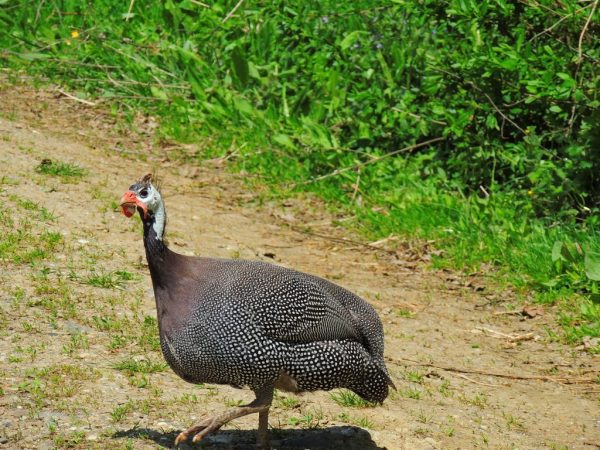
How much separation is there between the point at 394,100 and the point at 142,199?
454 centimetres

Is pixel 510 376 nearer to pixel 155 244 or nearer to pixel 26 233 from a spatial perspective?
pixel 155 244

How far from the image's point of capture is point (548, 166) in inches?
290

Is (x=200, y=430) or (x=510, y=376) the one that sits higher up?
(x=200, y=430)

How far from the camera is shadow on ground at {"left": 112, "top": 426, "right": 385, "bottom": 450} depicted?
4.48m

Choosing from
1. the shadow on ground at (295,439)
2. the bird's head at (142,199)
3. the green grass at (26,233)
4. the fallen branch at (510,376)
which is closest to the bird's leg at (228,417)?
the shadow on ground at (295,439)

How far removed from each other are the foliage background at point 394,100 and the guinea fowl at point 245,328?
2.33 metres

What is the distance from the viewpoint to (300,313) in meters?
4.40

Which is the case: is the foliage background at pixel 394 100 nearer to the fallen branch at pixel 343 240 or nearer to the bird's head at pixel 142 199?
the fallen branch at pixel 343 240

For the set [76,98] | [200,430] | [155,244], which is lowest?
[200,430]

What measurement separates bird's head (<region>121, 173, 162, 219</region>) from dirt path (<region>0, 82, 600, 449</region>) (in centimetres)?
95

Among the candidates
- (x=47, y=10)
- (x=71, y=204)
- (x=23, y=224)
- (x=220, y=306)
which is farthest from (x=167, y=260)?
(x=47, y=10)

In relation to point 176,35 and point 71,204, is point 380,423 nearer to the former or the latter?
point 71,204

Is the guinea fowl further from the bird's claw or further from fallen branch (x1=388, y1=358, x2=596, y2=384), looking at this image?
fallen branch (x1=388, y1=358, x2=596, y2=384)

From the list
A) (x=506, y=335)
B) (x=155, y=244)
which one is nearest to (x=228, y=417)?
(x=155, y=244)
